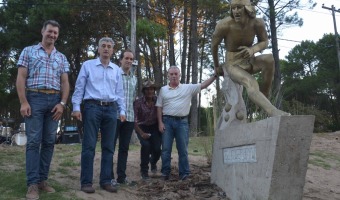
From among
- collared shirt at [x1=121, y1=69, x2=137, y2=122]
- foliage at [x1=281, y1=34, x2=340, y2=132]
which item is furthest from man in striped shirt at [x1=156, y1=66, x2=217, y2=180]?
foliage at [x1=281, y1=34, x2=340, y2=132]

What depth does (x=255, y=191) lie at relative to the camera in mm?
4055

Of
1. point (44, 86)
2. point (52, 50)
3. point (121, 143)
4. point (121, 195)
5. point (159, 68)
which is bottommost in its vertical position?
point (121, 195)

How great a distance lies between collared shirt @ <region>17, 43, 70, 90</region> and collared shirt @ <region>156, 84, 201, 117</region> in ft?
5.38

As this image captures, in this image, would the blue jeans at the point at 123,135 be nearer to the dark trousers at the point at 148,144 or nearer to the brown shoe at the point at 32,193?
the dark trousers at the point at 148,144

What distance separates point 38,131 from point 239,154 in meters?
2.13

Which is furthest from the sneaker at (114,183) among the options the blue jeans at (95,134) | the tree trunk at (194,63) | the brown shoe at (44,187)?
the tree trunk at (194,63)

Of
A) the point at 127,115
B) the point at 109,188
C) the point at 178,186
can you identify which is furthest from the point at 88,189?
the point at 178,186

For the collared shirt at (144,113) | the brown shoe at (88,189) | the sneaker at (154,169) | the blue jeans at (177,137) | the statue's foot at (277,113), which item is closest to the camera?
the statue's foot at (277,113)

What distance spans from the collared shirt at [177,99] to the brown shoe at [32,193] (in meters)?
1.99

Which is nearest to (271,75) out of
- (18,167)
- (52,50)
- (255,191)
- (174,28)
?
(255,191)

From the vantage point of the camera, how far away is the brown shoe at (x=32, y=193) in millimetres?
3884

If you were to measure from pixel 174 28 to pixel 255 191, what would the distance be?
16.3 meters

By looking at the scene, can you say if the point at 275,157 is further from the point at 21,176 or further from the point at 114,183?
the point at 21,176

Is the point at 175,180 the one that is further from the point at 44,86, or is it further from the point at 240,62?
the point at 44,86
